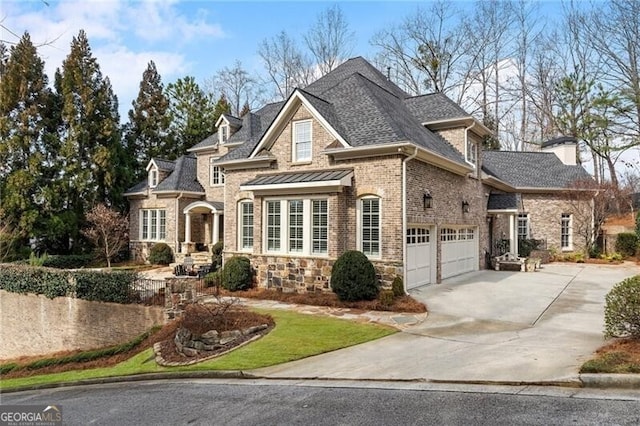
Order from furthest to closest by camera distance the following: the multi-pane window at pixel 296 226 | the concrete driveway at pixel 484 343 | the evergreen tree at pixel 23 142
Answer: the evergreen tree at pixel 23 142 < the multi-pane window at pixel 296 226 < the concrete driveway at pixel 484 343

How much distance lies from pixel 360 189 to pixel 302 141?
2.98 meters

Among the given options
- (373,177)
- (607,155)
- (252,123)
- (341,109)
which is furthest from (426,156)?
(607,155)

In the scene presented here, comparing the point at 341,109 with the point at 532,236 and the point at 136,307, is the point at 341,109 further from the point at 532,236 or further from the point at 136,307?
the point at 532,236

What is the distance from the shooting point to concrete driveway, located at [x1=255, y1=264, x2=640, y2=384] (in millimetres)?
6336

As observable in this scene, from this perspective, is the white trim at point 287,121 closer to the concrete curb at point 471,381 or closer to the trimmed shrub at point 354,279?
the trimmed shrub at point 354,279

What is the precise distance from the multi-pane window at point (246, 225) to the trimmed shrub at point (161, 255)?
377 inches

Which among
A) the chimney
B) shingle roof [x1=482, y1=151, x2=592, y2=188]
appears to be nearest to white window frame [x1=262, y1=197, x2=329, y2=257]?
shingle roof [x1=482, y1=151, x2=592, y2=188]

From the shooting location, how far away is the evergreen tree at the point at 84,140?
24.6 meters

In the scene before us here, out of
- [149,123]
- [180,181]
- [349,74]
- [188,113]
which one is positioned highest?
[188,113]

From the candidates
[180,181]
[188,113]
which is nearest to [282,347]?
[180,181]

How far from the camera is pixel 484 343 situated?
795 centimetres

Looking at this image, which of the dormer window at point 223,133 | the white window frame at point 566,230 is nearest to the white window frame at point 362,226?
the dormer window at point 223,133

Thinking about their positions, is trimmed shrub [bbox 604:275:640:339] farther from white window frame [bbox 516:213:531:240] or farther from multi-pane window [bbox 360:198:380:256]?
white window frame [bbox 516:213:531:240]

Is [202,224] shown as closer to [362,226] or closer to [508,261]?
[362,226]
